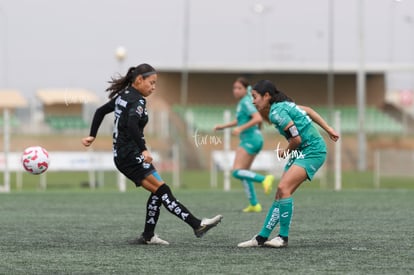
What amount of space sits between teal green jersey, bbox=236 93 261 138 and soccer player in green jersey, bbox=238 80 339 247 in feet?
17.6

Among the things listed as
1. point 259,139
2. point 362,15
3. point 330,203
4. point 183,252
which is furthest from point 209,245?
point 362,15

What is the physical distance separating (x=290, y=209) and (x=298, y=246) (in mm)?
393

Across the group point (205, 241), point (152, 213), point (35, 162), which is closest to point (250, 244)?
point (205, 241)

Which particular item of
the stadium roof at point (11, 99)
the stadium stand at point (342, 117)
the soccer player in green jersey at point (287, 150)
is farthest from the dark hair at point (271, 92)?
the stadium roof at point (11, 99)

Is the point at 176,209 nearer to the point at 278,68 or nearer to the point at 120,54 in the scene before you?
the point at 120,54

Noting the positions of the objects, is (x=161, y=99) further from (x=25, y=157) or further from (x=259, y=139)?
(x=25, y=157)

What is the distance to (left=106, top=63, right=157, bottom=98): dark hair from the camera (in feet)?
31.4

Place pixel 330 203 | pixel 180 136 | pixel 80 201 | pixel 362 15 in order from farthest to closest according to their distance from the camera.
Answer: pixel 180 136
pixel 362 15
pixel 80 201
pixel 330 203

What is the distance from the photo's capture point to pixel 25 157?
10773mm

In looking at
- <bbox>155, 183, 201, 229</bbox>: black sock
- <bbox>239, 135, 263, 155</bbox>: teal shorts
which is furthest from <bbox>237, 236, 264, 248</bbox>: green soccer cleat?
<bbox>239, 135, 263, 155</bbox>: teal shorts

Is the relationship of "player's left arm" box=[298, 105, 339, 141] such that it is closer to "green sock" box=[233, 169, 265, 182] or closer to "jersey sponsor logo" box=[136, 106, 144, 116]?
"jersey sponsor logo" box=[136, 106, 144, 116]

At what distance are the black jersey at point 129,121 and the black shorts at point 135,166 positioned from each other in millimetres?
51

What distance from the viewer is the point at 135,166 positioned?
376 inches

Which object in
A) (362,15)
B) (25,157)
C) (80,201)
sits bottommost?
(80,201)
